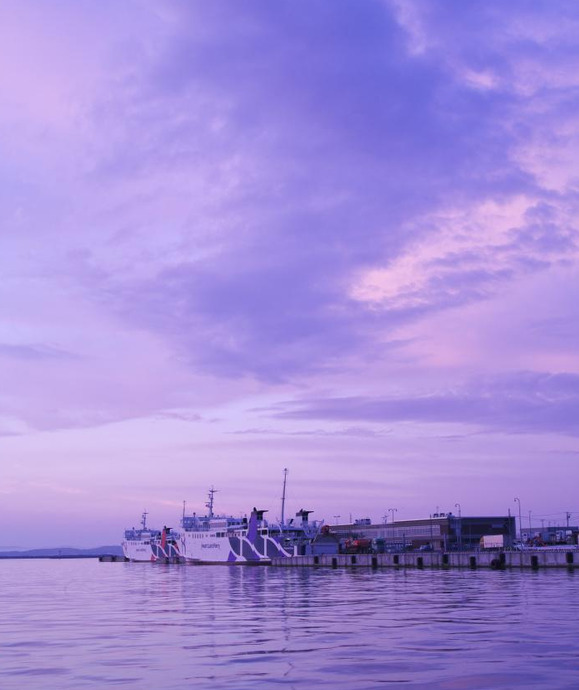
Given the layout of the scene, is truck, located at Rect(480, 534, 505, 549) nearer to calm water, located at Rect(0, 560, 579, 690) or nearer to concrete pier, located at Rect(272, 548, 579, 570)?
→ concrete pier, located at Rect(272, 548, 579, 570)

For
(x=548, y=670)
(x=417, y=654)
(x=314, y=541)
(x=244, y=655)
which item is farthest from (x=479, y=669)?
(x=314, y=541)

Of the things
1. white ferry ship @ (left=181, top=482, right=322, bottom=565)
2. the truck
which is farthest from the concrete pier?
the truck

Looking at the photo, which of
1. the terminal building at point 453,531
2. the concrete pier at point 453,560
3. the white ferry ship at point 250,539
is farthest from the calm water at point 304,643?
the terminal building at point 453,531

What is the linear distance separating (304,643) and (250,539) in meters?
114

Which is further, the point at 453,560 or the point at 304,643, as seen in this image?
the point at 453,560

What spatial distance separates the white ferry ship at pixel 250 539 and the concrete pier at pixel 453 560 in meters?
3.50

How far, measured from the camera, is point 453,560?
101062 mm

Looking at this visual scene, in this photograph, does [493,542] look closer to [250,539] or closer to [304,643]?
[250,539]

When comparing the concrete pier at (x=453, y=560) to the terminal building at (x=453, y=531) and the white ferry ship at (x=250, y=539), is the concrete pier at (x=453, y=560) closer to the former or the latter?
the white ferry ship at (x=250, y=539)

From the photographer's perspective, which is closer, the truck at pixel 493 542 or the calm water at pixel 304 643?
the calm water at pixel 304 643

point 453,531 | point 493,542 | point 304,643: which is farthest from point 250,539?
point 304,643

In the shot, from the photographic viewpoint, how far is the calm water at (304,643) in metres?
19.8

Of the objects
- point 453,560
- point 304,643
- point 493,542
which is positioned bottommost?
point 453,560

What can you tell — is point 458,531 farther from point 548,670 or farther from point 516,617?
point 548,670
